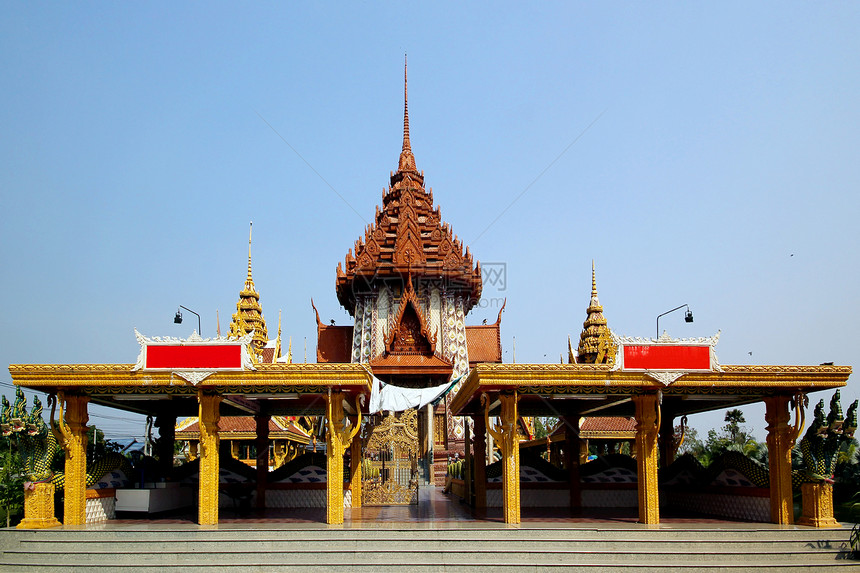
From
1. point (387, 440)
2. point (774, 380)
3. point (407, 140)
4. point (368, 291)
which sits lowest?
point (387, 440)

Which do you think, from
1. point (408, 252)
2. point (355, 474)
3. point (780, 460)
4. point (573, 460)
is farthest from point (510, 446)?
point (408, 252)

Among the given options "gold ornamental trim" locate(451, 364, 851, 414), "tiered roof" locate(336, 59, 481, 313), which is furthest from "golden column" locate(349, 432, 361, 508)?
"tiered roof" locate(336, 59, 481, 313)

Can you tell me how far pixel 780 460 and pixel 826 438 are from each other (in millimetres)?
963

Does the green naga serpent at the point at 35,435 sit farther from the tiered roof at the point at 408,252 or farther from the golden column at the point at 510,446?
the tiered roof at the point at 408,252

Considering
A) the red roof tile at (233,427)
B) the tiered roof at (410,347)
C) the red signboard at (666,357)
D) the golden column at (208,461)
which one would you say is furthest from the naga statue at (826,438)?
the red roof tile at (233,427)

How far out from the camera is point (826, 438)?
1452 cm

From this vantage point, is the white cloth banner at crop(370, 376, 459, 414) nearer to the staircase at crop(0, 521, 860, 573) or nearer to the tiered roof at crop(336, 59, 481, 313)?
the staircase at crop(0, 521, 860, 573)

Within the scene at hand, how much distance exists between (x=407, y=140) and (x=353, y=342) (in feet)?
43.7

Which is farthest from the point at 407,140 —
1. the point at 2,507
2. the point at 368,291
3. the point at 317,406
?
the point at 2,507

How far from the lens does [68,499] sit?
573 inches

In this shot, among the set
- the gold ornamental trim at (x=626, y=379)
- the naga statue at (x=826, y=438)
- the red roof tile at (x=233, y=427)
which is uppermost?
the gold ornamental trim at (x=626, y=379)

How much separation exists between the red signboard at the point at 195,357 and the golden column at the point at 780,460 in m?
10.6

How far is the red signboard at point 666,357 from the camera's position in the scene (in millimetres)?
14398

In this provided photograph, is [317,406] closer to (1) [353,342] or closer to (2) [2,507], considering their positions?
(2) [2,507]
